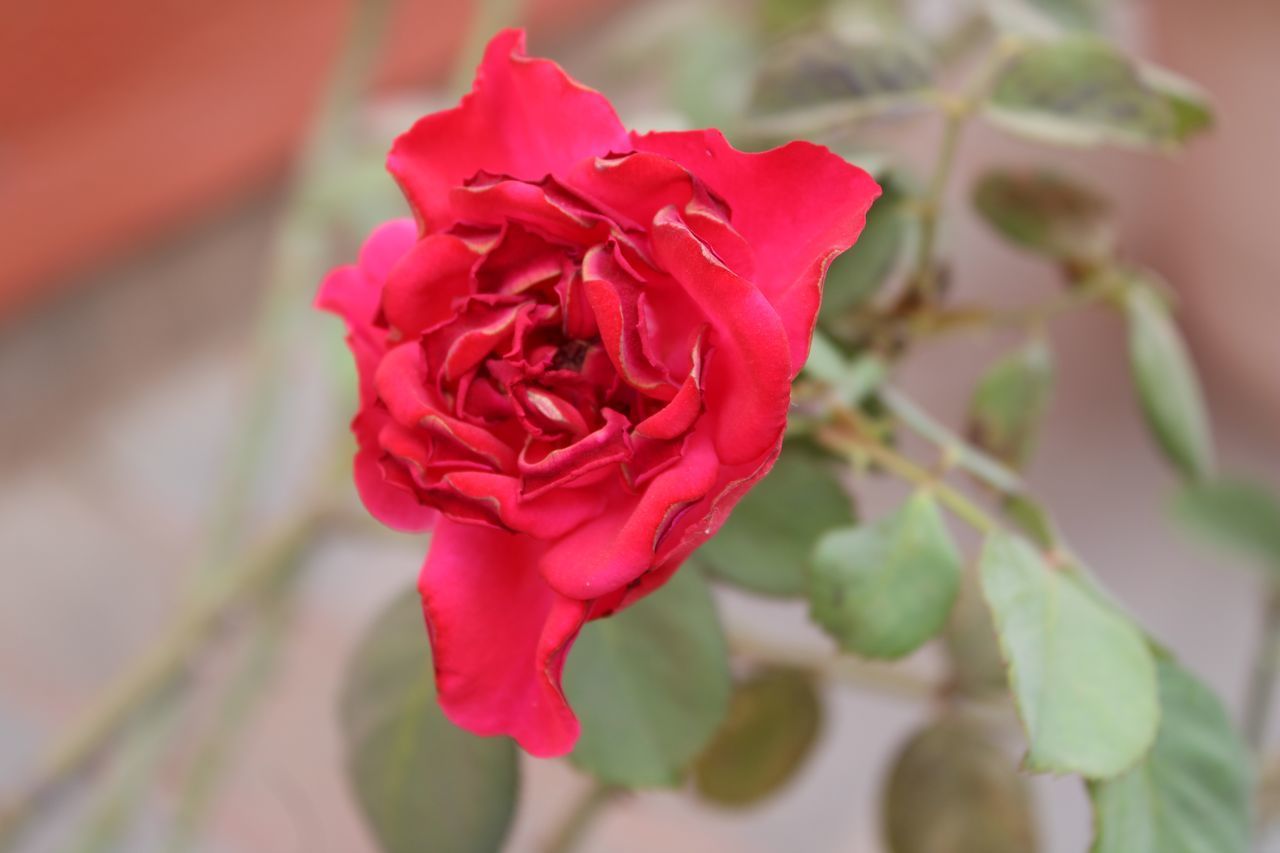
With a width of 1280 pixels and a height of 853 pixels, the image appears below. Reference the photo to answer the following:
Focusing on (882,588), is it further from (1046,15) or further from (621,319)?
(1046,15)

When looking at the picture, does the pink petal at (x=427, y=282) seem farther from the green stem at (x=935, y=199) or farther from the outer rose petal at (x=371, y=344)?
the green stem at (x=935, y=199)

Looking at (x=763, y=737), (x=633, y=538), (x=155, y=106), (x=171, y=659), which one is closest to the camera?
(x=633, y=538)

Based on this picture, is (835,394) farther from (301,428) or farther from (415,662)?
(301,428)

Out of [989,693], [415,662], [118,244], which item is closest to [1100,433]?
[989,693]

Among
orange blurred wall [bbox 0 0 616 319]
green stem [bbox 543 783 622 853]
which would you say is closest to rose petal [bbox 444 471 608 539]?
green stem [bbox 543 783 622 853]

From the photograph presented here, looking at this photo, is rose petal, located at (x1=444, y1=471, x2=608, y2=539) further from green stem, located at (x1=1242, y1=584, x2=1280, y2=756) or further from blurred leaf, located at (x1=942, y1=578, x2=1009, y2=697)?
green stem, located at (x1=1242, y1=584, x2=1280, y2=756)

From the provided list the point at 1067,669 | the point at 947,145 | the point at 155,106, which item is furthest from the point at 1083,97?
the point at 155,106
